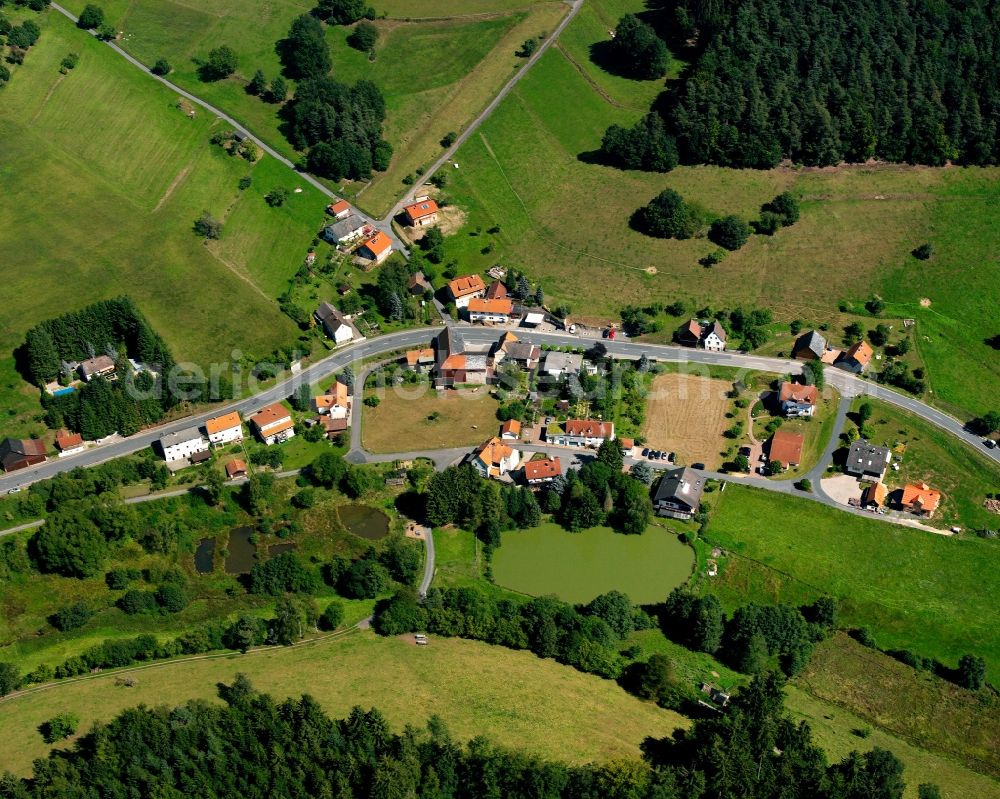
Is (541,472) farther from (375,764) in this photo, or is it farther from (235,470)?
(375,764)

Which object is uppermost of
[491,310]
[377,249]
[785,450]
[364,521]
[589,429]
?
[377,249]

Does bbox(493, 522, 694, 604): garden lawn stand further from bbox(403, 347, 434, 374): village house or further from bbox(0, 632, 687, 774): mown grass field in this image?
bbox(403, 347, 434, 374): village house

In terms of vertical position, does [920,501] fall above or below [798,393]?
below

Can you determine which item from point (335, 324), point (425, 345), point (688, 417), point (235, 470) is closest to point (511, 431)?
point (425, 345)

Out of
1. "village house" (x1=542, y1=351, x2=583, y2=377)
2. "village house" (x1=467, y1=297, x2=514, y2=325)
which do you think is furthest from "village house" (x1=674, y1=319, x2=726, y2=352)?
"village house" (x1=467, y1=297, x2=514, y2=325)

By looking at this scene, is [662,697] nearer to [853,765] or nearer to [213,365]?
[853,765]

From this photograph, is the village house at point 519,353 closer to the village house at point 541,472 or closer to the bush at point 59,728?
the village house at point 541,472

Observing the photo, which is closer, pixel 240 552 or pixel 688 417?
pixel 240 552
